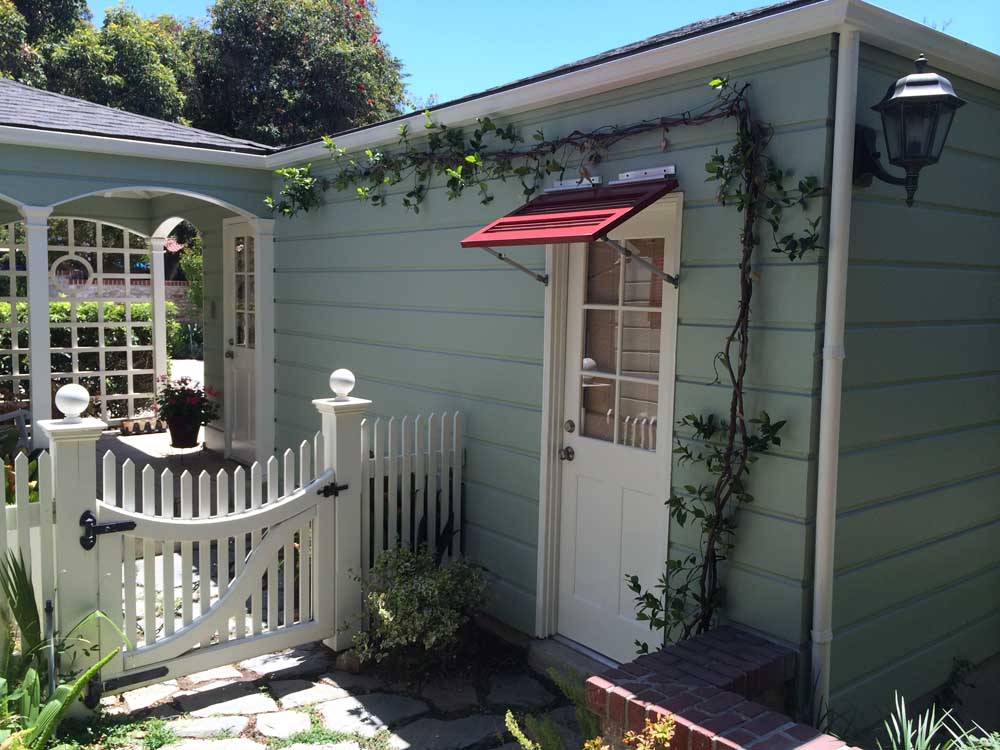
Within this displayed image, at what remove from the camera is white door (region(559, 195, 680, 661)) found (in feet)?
12.3

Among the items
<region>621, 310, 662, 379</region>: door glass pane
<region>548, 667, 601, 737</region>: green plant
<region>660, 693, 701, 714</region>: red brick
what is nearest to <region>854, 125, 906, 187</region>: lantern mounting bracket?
<region>621, 310, 662, 379</region>: door glass pane

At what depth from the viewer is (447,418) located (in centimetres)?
494

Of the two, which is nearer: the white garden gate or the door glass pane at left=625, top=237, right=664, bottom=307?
the white garden gate

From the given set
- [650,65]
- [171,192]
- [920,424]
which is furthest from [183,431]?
[920,424]

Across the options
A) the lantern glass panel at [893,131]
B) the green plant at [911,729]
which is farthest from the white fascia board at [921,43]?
the green plant at [911,729]

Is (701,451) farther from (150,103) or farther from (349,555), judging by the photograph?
(150,103)

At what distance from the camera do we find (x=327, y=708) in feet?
12.3

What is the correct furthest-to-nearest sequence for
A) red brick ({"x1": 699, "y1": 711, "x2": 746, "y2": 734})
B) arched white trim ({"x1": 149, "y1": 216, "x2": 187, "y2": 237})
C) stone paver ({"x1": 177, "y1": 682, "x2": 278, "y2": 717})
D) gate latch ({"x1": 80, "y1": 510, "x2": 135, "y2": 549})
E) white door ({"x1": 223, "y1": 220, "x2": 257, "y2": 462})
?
arched white trim ({"x1": 149, "y1": 216, "x2": 187, "y2": 237}), white door ({"x1": 223, "y1": 220, "x2": 257, "y2": 462}), stone paver ({"x1": 177, "y1": 682, "x2": 278, "y2": 717}), gate latch ({"x1": 80, "y1": 510, "x2": 135, "y2": 549}), red brick ({"x1": 699, "y1": 711, "x2": 746, "y2": 734})

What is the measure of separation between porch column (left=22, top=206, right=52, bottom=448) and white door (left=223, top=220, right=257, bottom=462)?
67.0 inches

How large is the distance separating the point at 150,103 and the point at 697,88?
→ 1673 cm

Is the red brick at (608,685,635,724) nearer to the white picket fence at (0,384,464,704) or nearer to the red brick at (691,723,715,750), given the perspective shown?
the red brick at (691,723,715,750)

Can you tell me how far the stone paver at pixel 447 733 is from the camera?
3.47 metres

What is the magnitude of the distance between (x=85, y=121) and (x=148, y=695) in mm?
4476

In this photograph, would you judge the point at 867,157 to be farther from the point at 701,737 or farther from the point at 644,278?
the point at 701,737
